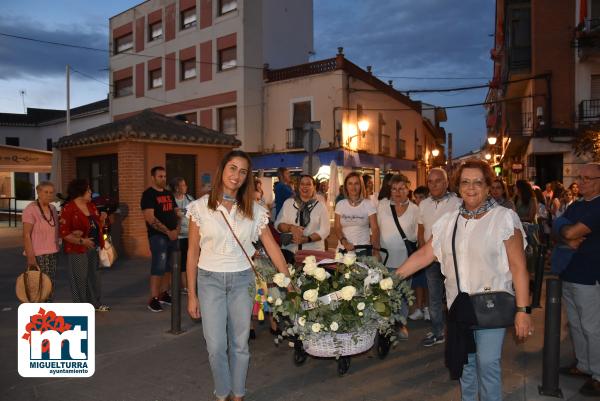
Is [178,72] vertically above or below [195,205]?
above

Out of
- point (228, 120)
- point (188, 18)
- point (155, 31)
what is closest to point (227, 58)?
point (228, 120)

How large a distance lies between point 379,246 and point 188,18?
90.6ft

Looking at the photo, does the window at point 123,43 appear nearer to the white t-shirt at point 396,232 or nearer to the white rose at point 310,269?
the white t-shirt at point 396,232

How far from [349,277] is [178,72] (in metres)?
28.9

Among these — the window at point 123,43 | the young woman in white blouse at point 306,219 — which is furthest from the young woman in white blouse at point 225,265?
the window at point 123,43

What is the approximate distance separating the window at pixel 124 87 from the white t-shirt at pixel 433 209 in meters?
31.8

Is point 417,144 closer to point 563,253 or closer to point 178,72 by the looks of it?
point 178,72

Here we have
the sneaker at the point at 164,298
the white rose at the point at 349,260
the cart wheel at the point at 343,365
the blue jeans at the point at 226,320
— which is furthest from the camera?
the sneaker at the point at 164,298

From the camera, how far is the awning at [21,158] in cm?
1672

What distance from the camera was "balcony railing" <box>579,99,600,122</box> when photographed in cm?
2133

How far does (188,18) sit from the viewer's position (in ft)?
99.0

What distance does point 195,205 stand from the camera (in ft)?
12.7

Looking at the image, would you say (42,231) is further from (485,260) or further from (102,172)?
(102,172)

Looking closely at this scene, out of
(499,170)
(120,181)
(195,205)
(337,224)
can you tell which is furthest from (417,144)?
(195,205)
